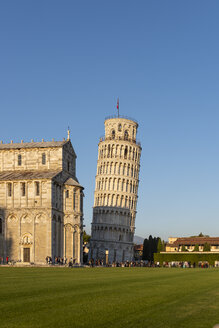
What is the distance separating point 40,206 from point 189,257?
42.2m

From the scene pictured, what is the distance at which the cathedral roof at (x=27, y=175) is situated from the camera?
7250 centimetres

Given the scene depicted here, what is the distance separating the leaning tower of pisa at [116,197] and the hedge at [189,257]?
19750mm

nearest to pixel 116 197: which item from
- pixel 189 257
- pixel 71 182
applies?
pixel 189 257

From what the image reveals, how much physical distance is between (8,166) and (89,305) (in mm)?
69754

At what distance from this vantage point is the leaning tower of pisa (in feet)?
391

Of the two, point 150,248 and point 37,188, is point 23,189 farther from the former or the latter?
point 150,248

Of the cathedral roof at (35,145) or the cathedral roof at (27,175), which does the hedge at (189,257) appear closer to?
the cathedral roof at (35,145)

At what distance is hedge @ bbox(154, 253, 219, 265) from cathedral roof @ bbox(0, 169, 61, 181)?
125 ft

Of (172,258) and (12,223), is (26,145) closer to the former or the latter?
(12,223)

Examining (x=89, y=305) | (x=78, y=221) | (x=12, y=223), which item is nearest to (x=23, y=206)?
(x=12, y=223)

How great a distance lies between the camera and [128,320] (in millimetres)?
10680

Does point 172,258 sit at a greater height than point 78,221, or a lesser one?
lesser

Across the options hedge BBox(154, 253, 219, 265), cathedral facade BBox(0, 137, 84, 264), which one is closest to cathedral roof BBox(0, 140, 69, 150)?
cathedral facade BBox(0, 137, 84, 264)

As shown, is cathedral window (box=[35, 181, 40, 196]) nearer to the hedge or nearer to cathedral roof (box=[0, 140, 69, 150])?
cathedral roof (box=[0, 140, 69, 150])
